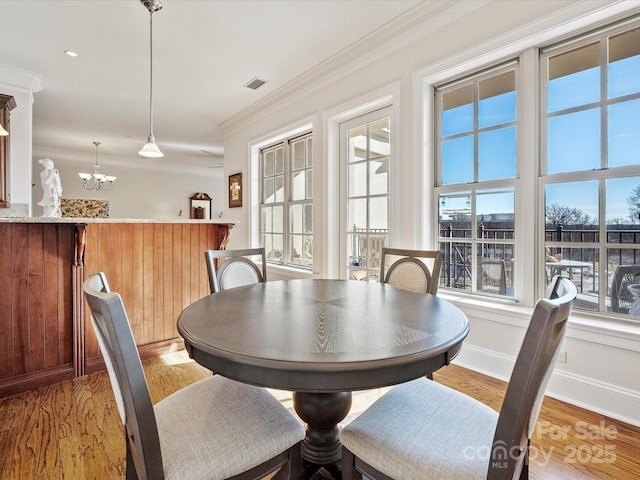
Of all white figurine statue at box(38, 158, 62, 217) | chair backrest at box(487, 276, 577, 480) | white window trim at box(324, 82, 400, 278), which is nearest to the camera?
chair backrest at box(487, 276, 577, 480)

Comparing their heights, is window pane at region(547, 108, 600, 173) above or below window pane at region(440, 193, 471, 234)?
above

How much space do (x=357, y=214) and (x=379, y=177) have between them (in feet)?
1.53

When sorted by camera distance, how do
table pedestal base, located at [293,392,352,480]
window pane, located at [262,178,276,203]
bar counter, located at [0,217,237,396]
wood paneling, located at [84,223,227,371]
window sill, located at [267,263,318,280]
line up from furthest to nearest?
window pane, located at [262,178,276,203], window sill, located at [267,263,318,280], wood paneling, located at [84,223,227,371], bar counter, located at [0,217,237,396], table pedestal base, located at [293,392,352,480]

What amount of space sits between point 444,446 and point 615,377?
5.39ft

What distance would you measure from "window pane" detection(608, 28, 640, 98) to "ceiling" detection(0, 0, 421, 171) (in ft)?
4.39

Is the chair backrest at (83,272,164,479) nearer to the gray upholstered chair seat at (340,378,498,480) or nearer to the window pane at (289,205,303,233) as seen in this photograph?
the gray upholstered chair seat at (340,378,498,480)

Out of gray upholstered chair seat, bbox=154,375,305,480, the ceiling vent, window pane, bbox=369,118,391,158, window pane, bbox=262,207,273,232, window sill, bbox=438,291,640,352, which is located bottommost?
gray upholstered chair seat, bbox=154,375,305,480

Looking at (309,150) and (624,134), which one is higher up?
(309,150)

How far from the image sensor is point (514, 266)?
234cm

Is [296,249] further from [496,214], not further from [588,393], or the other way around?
[588,393]

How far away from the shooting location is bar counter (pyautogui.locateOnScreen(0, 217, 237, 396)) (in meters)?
2.16

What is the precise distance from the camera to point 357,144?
3.44 metres

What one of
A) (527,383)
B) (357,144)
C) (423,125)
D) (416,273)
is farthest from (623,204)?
(357,144)

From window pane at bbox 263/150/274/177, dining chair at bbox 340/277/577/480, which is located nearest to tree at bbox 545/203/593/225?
dining chair at bbox 340/277/577/480
